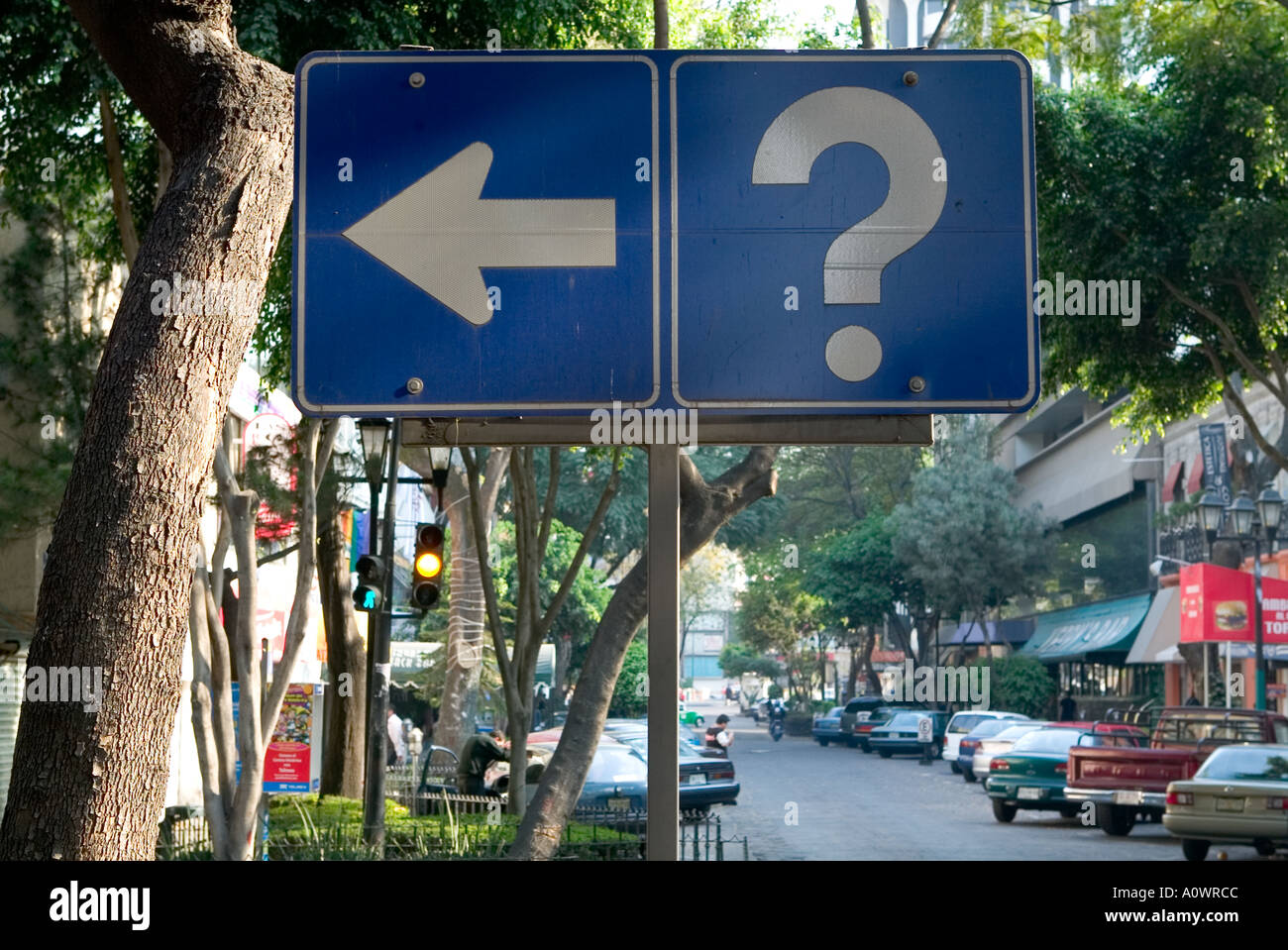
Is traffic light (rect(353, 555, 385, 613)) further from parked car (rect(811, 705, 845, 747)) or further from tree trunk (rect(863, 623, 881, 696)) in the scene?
tree trunk (rect(863, 623, 881, 696))

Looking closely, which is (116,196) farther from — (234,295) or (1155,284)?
(1155,284)

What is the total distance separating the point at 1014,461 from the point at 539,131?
58735 mm

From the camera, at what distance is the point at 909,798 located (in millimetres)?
27734

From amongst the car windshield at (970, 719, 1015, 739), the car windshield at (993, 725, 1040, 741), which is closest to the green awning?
the car windshield at (970, 719, 1015, 739)

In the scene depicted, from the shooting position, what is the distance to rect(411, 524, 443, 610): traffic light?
15305mm

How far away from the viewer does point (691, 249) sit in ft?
9.07

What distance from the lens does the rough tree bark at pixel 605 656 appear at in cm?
1202

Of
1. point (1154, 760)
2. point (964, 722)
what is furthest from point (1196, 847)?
point (964, 722)

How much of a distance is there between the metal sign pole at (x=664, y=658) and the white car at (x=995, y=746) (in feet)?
87.3

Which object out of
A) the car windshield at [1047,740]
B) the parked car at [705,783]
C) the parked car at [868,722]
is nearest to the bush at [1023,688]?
the parked car at [868,722]

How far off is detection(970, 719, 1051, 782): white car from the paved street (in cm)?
58

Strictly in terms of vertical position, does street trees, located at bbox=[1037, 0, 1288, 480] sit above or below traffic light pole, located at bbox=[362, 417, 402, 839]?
above

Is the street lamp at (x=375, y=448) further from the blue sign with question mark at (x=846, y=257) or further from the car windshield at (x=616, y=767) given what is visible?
the blue sign with question mark at (x=846, y=257)

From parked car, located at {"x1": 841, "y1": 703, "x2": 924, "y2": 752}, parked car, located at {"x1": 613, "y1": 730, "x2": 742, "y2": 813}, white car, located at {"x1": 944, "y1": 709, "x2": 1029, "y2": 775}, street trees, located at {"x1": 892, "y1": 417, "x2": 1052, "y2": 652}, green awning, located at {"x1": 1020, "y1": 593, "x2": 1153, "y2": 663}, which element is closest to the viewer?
parked car, located at {"x1": 613, "y1": 730, "x2": 742, "y2": 813}
